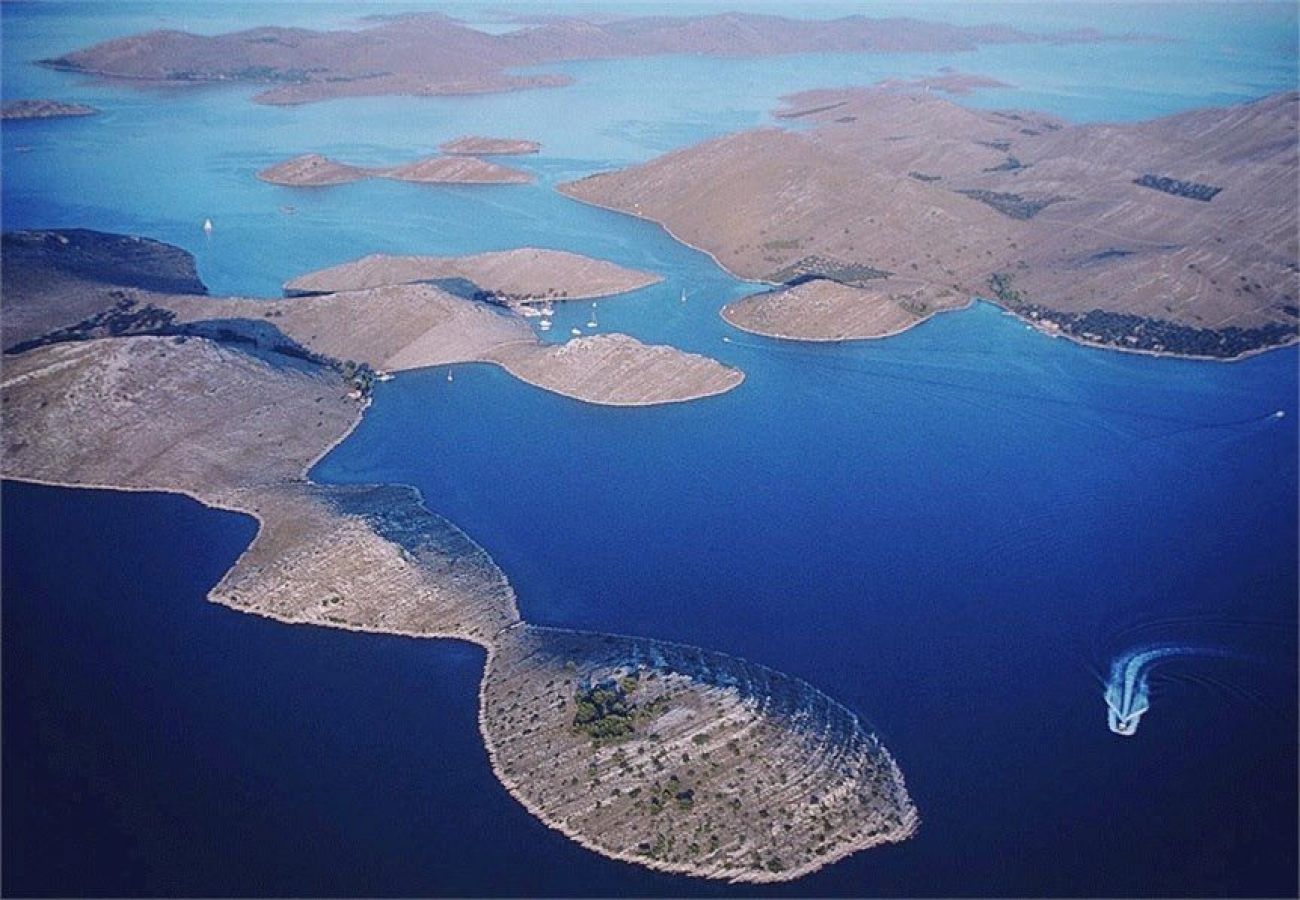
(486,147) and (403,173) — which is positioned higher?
(486,147)

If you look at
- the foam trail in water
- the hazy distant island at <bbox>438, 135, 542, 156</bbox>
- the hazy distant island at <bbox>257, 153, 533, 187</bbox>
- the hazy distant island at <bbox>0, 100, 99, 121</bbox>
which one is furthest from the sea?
the hazy distant island at <bbox>0, 100, 99, 121</bbox>

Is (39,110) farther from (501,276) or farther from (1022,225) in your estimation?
(1022,225)

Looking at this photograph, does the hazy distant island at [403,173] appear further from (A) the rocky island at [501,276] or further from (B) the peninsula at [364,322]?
(B) the peninsula at [364,322]

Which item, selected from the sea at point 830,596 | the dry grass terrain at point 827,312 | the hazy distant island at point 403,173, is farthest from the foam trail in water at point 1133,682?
the hazy distant island at point 403,173

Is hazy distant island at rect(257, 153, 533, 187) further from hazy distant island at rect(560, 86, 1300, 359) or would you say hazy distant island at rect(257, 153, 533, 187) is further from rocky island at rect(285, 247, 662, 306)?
rocky island at rect(285, 247, 662, 306)

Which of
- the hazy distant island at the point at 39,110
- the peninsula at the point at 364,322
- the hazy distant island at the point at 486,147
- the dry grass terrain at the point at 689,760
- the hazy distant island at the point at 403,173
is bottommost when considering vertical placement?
the dry grass terrain at the point at 689,760

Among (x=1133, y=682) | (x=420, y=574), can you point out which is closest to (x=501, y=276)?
(x=420, y=574)

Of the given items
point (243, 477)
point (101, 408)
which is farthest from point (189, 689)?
point (101, 408)
